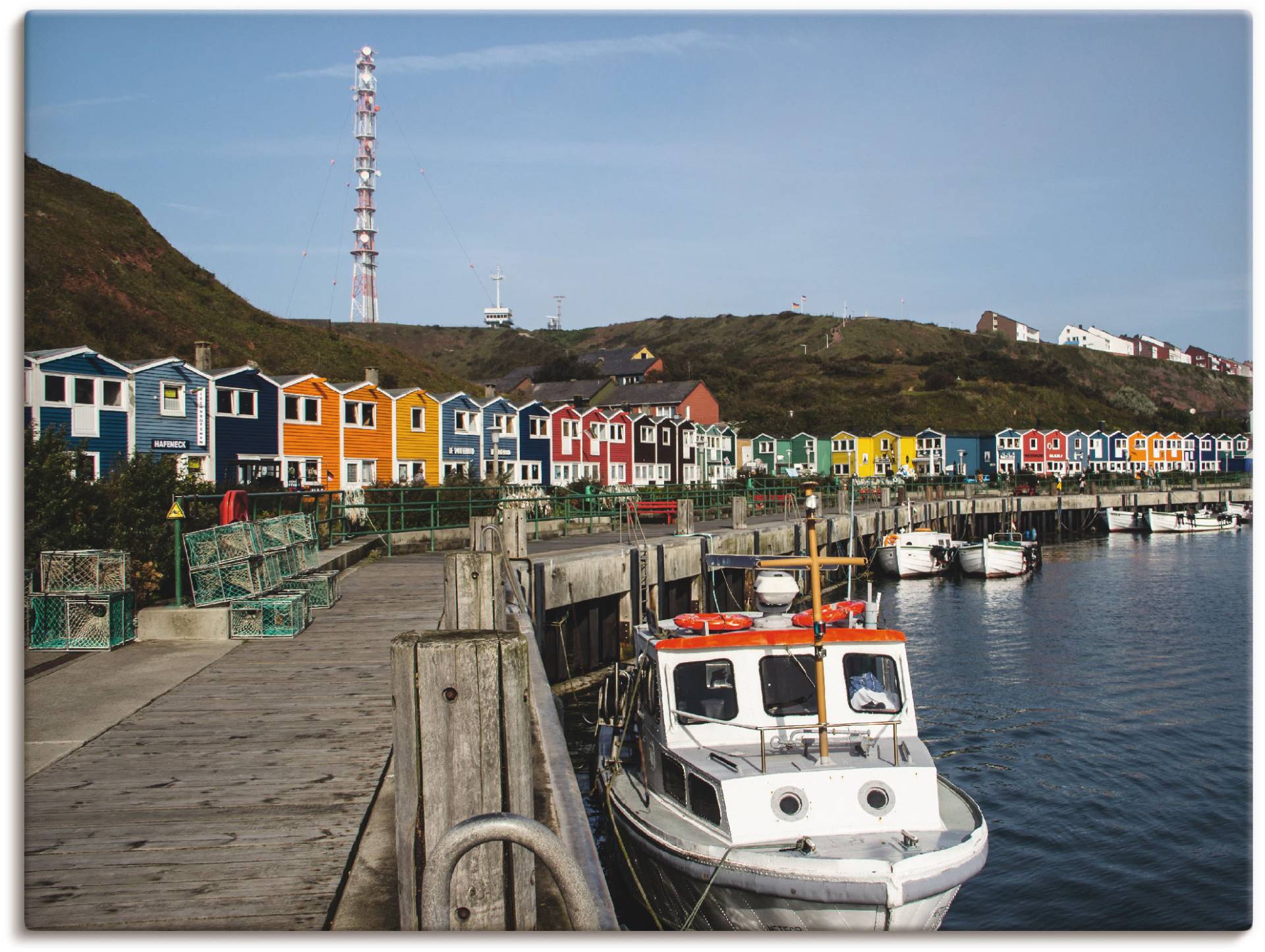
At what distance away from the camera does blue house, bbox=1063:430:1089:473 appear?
9962 cm

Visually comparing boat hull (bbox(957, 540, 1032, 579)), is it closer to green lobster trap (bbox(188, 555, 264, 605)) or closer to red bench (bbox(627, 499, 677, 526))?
red bench (bbox(627, 499, 677, 526))

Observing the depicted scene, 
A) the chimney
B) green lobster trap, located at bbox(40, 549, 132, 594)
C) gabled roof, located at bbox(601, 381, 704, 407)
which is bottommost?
green lobster trap, located at bbox(40, 549, 132, 594)

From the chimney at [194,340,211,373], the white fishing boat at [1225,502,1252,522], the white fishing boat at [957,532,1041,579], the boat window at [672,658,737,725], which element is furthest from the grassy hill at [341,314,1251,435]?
the boat window at [672,658,737,725]

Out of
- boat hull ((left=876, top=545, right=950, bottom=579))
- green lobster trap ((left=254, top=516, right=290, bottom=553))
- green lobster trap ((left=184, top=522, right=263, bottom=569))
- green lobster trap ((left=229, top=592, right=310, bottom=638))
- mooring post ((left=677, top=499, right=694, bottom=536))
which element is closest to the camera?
green lobster trap ((left=229, top=592, right=310, bottom=638))

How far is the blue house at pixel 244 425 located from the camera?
3781cm

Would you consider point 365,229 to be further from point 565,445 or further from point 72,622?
point 72,622

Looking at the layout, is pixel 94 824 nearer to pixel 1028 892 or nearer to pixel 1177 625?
pixel 1028 892

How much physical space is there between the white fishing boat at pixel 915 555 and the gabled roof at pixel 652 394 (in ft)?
145

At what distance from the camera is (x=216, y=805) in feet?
20.7

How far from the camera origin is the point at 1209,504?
7919 cm

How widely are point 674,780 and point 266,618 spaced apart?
5393 millimetres

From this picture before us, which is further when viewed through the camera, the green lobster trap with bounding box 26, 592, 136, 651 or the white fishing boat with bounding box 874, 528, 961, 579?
the white fishing boat with bounding box 874, 528, 961, 579

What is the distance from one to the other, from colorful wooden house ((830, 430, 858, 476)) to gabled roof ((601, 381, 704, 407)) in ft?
44.3

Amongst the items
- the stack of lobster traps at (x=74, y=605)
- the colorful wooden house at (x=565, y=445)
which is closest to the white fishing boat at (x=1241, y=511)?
the colorful wooden house at (x=565, y=445)
